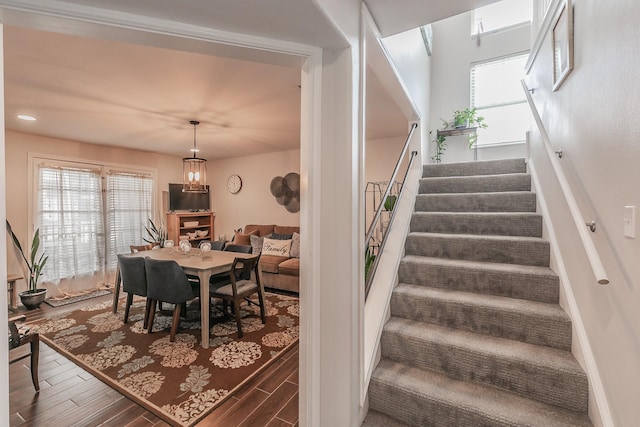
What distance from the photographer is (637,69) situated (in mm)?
958

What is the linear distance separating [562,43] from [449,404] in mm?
2255

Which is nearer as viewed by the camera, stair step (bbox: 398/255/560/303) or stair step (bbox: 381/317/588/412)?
stair step (bbox: 381/317/588/412)

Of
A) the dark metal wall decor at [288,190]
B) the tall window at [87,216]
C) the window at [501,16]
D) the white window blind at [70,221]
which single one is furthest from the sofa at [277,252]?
the window at [501,16]

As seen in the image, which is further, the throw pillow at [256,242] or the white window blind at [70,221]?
the throw pillow at [256,242]

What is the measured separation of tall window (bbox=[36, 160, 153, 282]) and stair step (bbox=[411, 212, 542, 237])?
5.14 meters

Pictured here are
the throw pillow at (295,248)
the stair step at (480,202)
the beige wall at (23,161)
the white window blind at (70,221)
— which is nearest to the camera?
the stair step at (480,202)

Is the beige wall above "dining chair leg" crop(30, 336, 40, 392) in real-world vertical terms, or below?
above

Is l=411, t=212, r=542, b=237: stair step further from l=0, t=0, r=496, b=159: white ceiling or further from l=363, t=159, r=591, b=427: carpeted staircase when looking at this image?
l=0, t=0, r=496, b=159: white ceiling

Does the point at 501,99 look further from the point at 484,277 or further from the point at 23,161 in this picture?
the point at 23,161

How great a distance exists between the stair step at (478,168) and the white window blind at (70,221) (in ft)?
17.6

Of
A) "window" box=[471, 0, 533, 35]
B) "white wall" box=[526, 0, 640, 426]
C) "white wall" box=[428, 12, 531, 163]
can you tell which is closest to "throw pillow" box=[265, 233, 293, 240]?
"white wall" box=[428, 12, 531, 163]

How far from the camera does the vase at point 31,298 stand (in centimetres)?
372

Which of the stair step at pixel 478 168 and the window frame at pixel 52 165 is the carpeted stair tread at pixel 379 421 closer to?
the stair step at pixel 478 168

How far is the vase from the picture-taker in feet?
12.2
